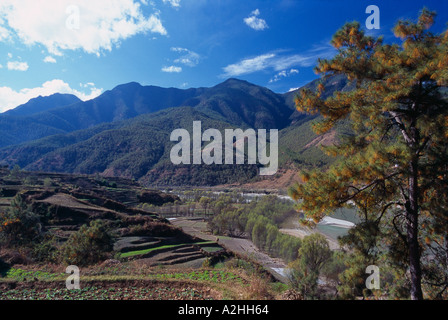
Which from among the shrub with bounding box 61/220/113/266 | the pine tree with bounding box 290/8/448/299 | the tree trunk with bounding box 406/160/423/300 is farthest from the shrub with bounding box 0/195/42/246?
the tree trunk with bounding box 406/160/423/300

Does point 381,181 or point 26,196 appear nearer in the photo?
point 381,181

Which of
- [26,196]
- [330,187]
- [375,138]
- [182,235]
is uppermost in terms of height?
[375,138]

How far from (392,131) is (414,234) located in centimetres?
266

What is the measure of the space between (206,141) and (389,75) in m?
144

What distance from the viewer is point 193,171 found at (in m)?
132

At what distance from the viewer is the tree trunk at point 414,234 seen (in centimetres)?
507

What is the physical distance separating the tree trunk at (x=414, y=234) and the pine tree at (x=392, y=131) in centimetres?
2

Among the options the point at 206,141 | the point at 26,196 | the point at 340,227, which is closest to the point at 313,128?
the point at 26,196

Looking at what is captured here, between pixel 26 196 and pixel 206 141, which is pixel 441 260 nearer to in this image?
pixel 26 196

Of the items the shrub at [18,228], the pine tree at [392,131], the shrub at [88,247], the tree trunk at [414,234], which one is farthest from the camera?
the shrub at [18,228]

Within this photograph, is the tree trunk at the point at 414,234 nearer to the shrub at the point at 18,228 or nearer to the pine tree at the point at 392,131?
the pine tree at the point at 392,131

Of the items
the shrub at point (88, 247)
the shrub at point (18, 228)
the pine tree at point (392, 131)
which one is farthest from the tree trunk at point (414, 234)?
the shrub at point (18, 228)

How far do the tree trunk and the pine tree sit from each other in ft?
0.06
